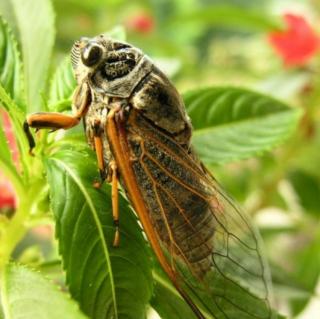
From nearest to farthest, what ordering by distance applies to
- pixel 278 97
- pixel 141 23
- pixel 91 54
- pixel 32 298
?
pixel 32 298 < pixel 91 54 < pixel 278 97 < pixel 141 23

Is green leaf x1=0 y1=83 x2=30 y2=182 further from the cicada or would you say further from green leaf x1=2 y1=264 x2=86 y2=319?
green leaf x1=2 y1=264 x2=86 y2=319

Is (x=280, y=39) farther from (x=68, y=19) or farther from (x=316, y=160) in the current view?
(x=68, y=19)

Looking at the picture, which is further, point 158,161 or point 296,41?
point 296,41

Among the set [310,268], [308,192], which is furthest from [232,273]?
[308,192]

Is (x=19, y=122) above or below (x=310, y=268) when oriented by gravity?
above

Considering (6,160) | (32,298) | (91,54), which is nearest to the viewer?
(32,298)

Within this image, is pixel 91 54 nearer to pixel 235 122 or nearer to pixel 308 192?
pixel 235 122
